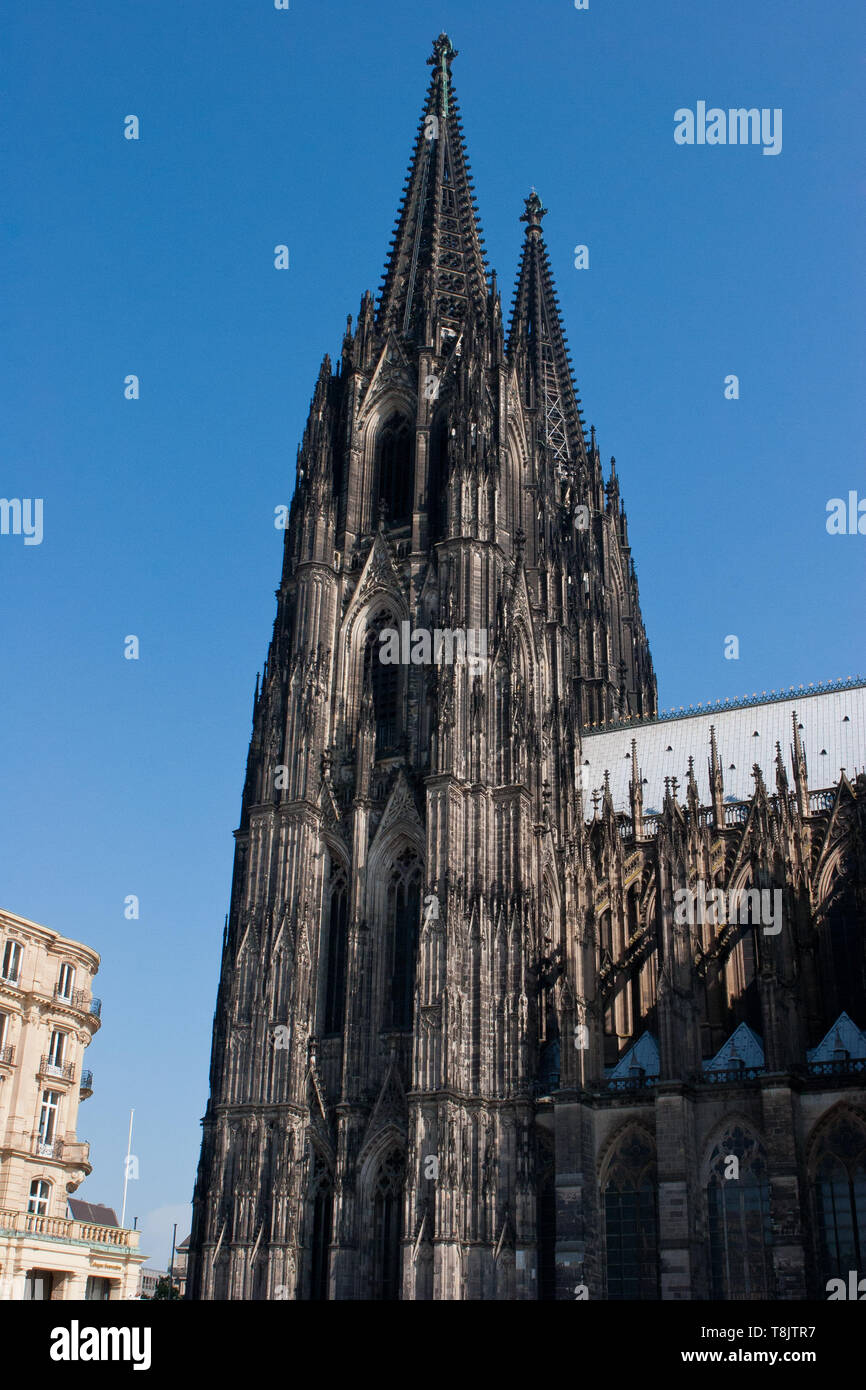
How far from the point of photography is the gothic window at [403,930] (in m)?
44.6

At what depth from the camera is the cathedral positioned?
38625mm

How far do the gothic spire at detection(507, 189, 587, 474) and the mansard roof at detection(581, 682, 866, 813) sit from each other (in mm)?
17849

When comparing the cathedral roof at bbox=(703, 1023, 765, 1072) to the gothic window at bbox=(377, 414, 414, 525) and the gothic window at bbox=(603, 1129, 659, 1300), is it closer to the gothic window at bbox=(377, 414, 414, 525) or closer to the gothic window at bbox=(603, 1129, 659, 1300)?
the gothic window at bbox=(603, 1129, 659, 1300)

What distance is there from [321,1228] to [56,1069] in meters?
9.58

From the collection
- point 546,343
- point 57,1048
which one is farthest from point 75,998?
point 546,343

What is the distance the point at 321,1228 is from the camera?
42.8 meters

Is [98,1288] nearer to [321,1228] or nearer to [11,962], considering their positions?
[321,1228]

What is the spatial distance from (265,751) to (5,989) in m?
12.5

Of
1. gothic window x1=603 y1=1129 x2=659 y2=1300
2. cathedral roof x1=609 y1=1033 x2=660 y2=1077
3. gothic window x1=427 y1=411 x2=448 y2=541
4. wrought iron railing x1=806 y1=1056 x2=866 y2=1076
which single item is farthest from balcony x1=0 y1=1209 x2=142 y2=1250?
gothic window x1=427 y1=411 x2=448 y2=541

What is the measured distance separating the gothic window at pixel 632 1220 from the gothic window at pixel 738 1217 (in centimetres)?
169

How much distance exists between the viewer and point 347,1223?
4166 centimetres
